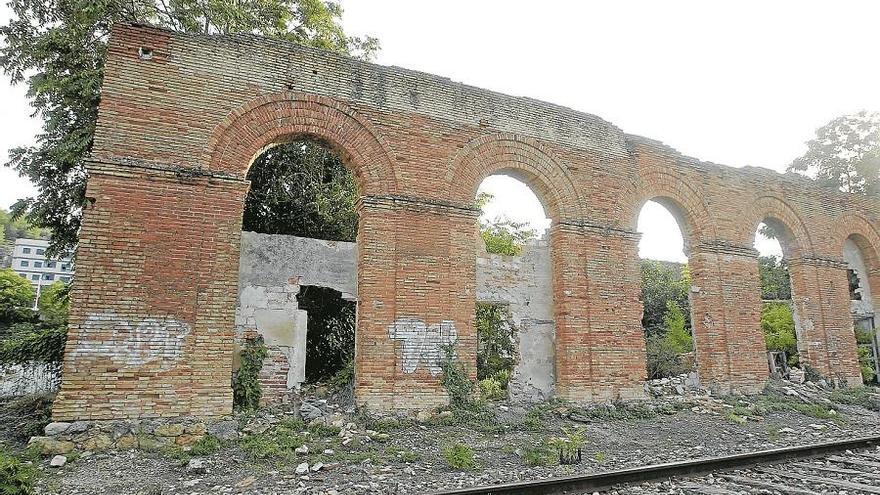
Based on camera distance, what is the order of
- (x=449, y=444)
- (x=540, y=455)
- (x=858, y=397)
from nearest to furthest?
1. (x=540, y=455)
2. (x=449, y=444)
3. (x=858, y=397)

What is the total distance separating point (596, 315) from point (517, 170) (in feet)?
10.5

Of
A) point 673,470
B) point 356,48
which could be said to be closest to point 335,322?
point 673,470

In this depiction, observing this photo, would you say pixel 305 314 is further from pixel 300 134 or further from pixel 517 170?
pixel 517 170

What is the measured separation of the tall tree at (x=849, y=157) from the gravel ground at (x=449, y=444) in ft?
41.2

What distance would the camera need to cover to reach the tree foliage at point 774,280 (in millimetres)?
20000

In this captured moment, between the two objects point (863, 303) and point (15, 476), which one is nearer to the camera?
point (15, 476)

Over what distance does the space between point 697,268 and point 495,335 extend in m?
5.03

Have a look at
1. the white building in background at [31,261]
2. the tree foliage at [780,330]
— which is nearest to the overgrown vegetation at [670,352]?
the tree foliage at [780,330]

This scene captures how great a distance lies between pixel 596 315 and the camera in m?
10.7

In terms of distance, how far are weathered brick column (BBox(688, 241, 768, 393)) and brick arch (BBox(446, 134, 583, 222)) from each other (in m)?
3.70

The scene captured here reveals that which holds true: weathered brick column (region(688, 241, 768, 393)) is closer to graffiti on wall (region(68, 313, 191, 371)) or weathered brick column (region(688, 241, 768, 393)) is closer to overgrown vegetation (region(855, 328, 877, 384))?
overgrown vegetation (region(855, 328, 877, 384))

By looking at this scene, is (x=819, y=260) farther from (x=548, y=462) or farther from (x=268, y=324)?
(x=268, y=324)

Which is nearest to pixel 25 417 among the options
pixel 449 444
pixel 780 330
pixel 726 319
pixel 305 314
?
pixel 305 314

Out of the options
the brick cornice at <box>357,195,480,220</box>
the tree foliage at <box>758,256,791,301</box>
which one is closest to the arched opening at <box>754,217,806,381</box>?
the tree foliage at <box>758,256,791,301</box>
